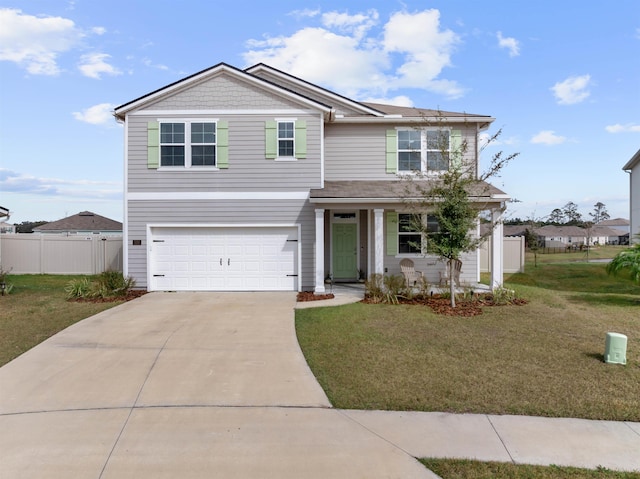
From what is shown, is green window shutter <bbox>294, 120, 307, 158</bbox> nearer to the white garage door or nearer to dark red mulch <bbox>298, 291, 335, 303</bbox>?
the white garage door

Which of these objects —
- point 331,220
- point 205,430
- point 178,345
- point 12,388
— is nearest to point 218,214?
point 331,220

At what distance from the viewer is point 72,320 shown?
9.44 m

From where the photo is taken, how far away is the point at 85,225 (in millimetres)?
33875

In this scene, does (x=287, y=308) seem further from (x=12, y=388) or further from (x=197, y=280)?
(x=12, y=388)

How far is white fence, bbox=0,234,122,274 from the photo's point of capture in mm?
19250

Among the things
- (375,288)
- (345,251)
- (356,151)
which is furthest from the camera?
(345,251)

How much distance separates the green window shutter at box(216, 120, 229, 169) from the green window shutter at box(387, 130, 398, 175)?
551 cm

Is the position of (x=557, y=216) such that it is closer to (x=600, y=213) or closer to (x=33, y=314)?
(x=600, y=213)

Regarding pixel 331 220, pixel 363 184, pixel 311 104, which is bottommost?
pixel 331 220

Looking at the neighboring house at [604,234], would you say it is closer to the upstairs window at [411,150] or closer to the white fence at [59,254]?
the upstairs window at [411,150]

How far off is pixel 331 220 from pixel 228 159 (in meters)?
4.11

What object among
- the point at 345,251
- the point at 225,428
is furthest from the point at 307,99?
the point at 225,428

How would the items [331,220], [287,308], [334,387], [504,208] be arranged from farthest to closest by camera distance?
[331,220] < [504,208] < [287,308] < [334,387]

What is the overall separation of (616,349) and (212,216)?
36.3 feet
